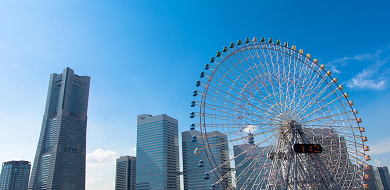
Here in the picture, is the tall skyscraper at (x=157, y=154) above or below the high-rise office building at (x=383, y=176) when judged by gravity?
above

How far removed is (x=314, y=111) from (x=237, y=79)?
1096 centimetres

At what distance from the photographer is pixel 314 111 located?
130ft

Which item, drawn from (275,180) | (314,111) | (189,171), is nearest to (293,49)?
(314,111)

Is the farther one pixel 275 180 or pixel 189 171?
pixel 189 171

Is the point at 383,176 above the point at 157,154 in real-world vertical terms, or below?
below

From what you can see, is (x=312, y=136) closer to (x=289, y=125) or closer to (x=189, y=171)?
(x=289, y=125)

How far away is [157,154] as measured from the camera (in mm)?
176000

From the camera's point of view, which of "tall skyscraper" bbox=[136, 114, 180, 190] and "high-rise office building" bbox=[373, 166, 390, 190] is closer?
"tall skyscraper" bbox=[136, 114, 180, 190]

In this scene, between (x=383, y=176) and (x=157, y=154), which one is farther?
(x=383, y=176)

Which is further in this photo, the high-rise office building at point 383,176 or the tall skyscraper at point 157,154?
the high-rise office building at point 383,176

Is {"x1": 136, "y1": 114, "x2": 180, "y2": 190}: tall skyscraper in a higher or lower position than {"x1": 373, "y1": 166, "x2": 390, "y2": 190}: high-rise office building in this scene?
higher

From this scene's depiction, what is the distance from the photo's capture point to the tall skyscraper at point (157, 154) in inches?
Answer: 6875

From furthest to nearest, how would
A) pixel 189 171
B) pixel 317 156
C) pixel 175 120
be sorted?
pixel 175 120
pixel 189 171
pixel 317 156

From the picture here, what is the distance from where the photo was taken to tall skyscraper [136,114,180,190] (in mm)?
174625
